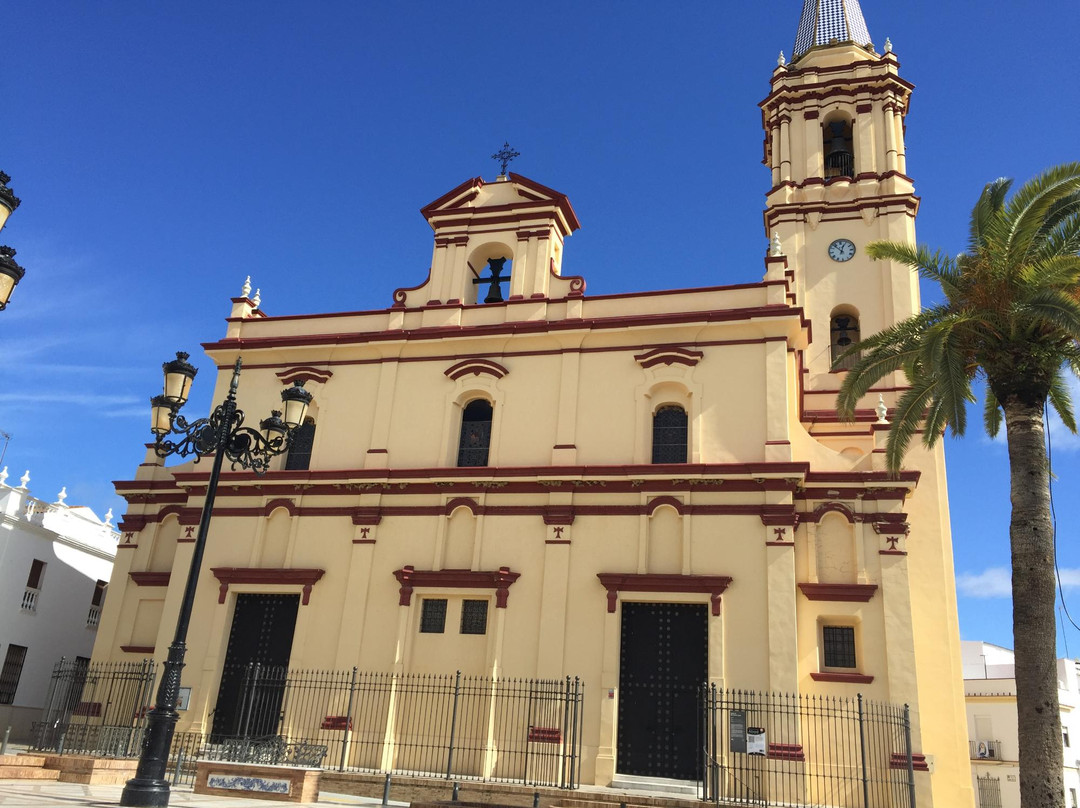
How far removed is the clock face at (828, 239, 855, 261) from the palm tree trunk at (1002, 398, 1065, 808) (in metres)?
11.8

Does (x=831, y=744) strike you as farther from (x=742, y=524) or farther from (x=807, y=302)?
(x=807, y=302)

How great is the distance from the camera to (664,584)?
67.3 ft

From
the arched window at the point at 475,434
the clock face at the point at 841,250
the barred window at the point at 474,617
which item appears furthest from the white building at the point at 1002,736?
the arched window at the point at 475,434

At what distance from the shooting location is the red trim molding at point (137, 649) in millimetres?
24203

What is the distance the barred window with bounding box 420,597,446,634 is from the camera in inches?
868

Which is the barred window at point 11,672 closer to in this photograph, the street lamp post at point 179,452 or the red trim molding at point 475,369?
the red trim molding at point 475,369

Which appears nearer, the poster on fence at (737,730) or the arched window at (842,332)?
the poster on fence at (737,730)

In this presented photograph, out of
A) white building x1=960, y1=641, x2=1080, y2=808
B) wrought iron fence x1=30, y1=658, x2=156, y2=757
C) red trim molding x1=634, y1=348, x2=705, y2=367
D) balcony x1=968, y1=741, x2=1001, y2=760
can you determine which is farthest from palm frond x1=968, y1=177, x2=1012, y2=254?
balcony x1=968, y1=741, x2=1001, y2=760

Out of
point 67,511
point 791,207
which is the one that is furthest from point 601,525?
point 67,511

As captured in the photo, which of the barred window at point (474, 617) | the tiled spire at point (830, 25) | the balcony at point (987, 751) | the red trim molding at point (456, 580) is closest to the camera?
the red trim molding at point (456, 580)

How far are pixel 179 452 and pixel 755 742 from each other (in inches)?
451

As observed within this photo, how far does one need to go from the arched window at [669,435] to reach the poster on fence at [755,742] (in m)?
6.70

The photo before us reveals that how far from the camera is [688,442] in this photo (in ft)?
72.2

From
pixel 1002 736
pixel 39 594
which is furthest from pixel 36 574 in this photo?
pixel 1002 736
